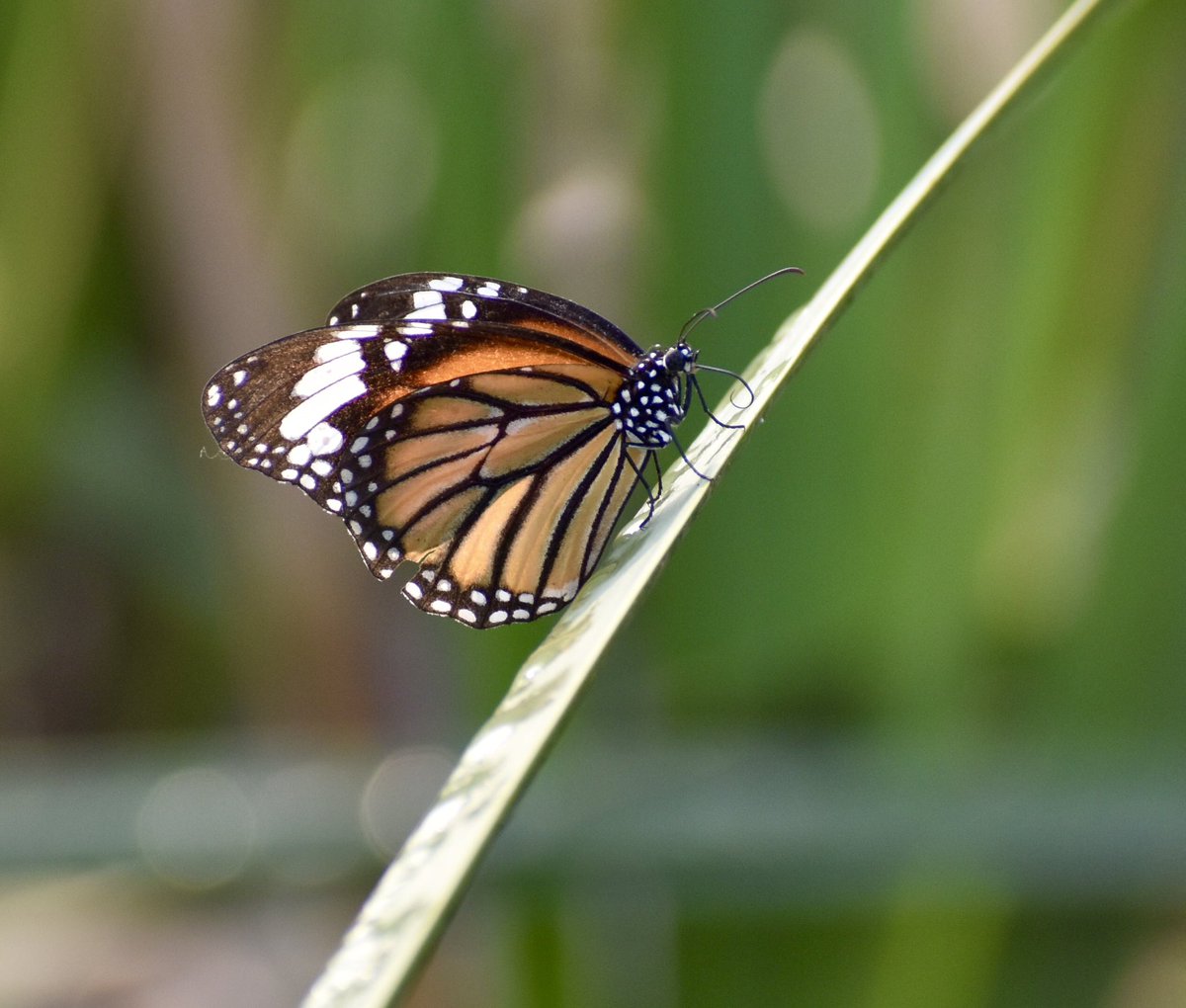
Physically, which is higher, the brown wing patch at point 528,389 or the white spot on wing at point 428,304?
the white spot on wing at point 428,304

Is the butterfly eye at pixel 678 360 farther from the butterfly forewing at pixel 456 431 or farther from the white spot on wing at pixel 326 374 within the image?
the white spot on wing at pixel 326 374

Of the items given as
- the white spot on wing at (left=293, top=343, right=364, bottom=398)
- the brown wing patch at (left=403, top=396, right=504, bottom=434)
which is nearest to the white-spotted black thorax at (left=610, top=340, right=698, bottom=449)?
the brown wing patch at (left=403, top=396, right=504, bottom=434)

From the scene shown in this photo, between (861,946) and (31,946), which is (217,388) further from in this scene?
(31,946)

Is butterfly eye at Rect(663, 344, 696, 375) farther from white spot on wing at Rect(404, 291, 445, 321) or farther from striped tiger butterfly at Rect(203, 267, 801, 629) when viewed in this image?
white spot on wing at Rect(404, 291, 445, 321)

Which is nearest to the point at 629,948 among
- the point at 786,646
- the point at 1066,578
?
the point at 786,646

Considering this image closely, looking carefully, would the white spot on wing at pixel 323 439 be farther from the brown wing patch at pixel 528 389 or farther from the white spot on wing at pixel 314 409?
the brown wing patch at pixel 528 389

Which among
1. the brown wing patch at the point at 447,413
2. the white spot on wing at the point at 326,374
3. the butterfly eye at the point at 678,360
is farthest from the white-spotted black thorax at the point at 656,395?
the white spot on wing at the point at 326,374

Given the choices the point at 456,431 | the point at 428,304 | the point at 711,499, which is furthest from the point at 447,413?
the point at 711,499
